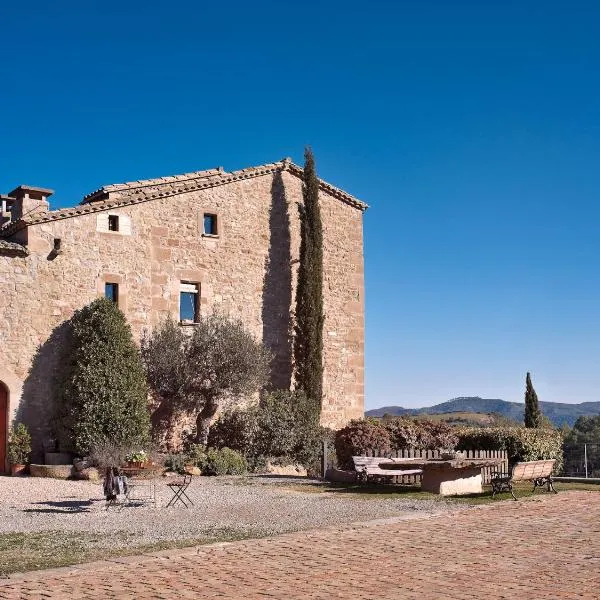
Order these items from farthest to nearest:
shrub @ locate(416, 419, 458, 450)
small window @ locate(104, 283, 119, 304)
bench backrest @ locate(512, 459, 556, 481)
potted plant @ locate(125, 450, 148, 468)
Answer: small window @ locate(104, 283, 119, 304), shrub @ locate(416, 419, 458, 450), potted plant @ locate(125, 450, 148, 468), bench backrest @ locate(512, 459, 556, 481)

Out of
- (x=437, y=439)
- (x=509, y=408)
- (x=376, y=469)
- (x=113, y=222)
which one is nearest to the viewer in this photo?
(x=376, y=469)

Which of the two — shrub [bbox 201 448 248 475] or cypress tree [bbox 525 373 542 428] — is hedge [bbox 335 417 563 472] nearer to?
shrub [bbox 201 448 248 475]

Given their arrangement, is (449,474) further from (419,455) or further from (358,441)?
(358,441)

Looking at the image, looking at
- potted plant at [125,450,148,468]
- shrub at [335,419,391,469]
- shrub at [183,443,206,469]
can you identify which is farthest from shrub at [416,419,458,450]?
potted plant at [125,450,148,468]

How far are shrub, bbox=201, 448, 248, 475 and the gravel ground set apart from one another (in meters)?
2.21

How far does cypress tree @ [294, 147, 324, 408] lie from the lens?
2809cm

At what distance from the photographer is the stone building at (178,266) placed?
23.1 meters

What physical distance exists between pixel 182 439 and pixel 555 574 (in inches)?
715

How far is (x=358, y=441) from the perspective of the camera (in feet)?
73.8

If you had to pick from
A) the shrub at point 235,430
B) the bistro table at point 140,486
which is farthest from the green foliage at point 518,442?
the bistro table at point 140,486

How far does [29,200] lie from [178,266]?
5086 mm

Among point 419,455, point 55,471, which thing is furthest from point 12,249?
point 419,455

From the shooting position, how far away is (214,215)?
28.1 m

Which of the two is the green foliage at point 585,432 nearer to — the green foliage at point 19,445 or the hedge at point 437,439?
the hedge at point 437,439
